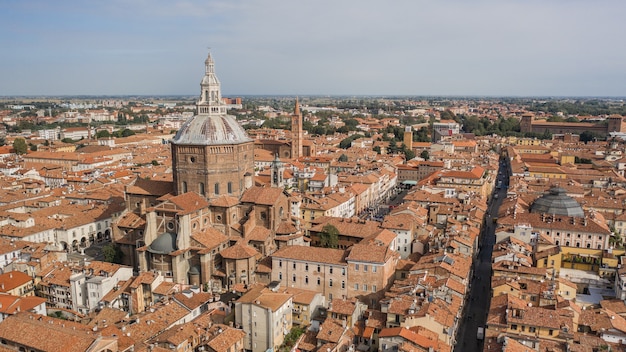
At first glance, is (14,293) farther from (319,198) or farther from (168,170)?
(168,170)

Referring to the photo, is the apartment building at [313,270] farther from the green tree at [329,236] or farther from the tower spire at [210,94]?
the tower spire at [210,94]

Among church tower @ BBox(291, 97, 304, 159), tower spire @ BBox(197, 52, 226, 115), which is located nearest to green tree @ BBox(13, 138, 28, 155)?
church tower @ BBox(291, 97, 304, 159)

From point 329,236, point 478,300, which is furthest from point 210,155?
point 478,300

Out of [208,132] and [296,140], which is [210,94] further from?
[296,140]

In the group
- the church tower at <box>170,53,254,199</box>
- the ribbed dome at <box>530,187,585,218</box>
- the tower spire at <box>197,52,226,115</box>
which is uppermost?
the tower spire at <box>197,52,226,115</box>

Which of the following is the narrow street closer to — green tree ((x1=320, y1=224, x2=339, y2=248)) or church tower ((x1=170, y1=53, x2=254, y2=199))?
green tree ((x1=320, y1=224, x2=339, y2=248))

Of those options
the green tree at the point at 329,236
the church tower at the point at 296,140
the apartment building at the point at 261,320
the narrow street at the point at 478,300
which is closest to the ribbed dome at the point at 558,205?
the narrow street at the point at 478,300
